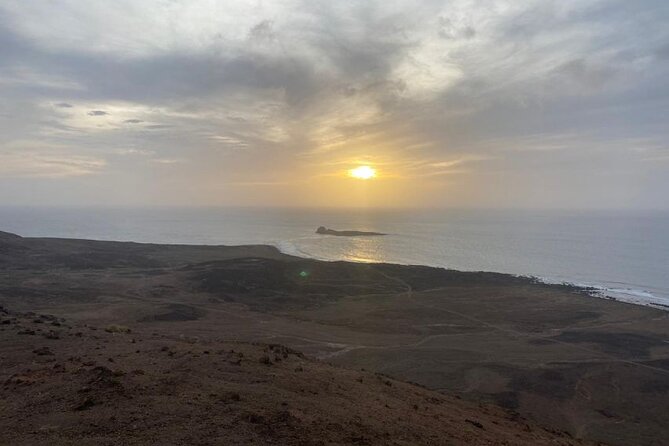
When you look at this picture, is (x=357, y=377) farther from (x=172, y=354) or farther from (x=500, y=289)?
(x=500, y=289)

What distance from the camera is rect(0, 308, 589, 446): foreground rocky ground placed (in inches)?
570

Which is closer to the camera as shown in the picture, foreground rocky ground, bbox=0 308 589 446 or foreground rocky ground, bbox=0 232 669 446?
foreground rocky ground, bbox=0 308 589 446

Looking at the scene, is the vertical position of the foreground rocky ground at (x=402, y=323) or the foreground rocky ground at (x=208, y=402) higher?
the foreground rocky ground at (x=208, y=402)

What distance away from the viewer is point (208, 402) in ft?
54.9

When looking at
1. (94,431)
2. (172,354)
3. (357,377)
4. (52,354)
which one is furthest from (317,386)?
(52,354)

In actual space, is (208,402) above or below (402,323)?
above

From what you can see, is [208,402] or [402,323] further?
Answer: [402,323]

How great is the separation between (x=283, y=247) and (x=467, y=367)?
106365mm

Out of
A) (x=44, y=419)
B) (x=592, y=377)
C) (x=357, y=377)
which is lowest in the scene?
(x=592, y=377)

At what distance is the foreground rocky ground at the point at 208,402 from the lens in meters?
14.5

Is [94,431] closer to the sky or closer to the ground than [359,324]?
closer to the sky

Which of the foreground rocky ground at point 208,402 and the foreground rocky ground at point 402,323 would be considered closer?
the foreground rocky ground at point 208,402

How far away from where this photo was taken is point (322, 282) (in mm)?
77938

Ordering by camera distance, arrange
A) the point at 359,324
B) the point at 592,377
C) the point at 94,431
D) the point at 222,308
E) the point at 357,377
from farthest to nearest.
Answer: the point at 222,308 < the point at 359,324 < the point at 592,377 < the point at 357,377 < the point at 94,431
